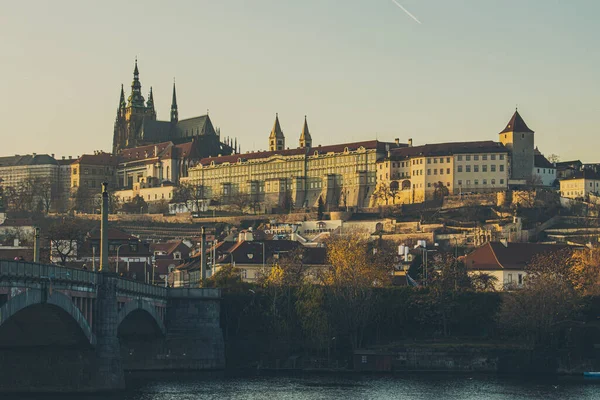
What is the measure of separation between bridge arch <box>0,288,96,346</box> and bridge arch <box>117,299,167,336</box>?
15.7 feet

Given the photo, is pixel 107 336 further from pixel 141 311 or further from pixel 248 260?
pixel 248 260

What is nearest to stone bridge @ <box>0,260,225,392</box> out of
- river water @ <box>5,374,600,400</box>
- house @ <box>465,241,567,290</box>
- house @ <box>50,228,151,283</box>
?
river water @ <box>5,374,600,400</box>

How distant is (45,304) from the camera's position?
55.0 metres

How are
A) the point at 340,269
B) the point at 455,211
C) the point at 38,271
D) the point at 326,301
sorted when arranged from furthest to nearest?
1. the point at 455,211
2. the point at 340,269
3. the point at 326,301
4. the point at 38,271

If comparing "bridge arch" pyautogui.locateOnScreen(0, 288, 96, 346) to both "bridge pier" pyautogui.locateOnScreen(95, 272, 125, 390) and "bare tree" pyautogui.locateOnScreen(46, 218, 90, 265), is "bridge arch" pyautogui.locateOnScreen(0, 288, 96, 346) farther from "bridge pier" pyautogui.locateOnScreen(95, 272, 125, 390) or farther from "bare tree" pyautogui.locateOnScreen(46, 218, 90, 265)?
"bare tree" pyautogui.locateOnScreen(46, 218, 90, 265)

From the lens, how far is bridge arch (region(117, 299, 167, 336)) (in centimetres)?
6812

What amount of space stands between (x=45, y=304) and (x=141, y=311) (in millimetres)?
20802

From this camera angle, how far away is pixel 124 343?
263 ft

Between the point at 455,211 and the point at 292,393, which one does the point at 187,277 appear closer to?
the point at 292,393

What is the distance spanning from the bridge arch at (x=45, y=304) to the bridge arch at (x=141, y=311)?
4780mm

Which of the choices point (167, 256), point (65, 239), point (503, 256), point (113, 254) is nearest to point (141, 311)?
point (503, 256)

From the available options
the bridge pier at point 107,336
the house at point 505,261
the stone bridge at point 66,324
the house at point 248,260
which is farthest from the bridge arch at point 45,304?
the house at point 505,261

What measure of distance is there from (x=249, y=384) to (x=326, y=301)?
14.9 metres

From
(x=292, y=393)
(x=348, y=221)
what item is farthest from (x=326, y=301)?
(x=348, y=221)
